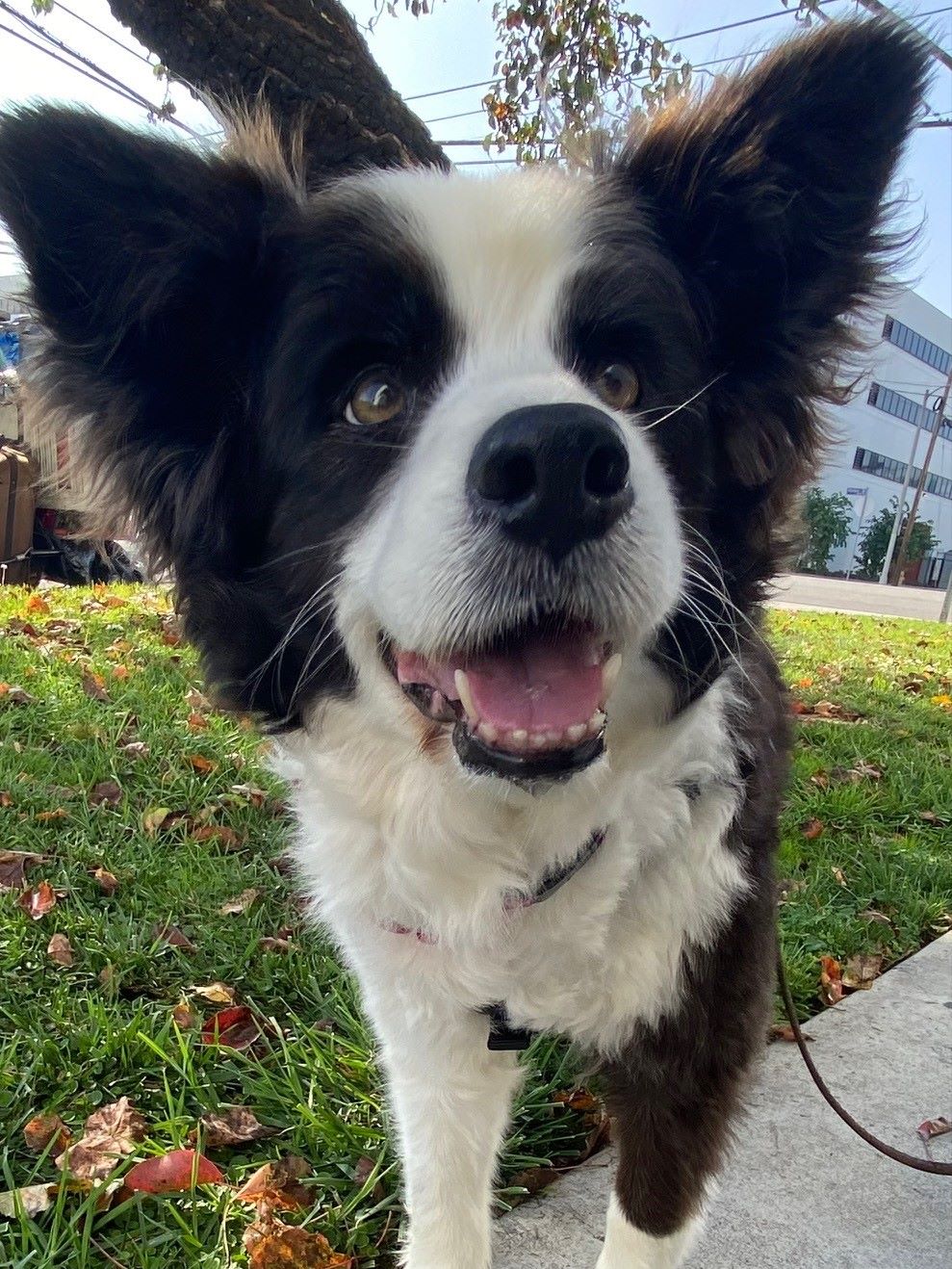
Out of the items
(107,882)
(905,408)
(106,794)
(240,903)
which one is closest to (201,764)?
(106,794)

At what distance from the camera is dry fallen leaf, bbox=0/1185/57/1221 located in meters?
1.70

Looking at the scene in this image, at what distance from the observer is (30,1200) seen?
1.71 m

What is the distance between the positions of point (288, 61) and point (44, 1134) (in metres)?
3.15

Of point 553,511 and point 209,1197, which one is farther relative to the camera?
point 209,1197

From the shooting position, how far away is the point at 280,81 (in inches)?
122

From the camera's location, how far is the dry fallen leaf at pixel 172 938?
97.9 inches

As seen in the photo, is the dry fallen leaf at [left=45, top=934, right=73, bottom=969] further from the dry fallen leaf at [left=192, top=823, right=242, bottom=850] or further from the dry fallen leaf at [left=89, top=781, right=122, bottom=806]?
the dry fallen leaf at [left=89, top=781, right=122, bottom=806]

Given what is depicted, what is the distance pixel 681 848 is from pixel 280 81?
283 cm

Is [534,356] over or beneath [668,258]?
beneath

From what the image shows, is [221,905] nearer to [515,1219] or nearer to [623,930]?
[515,1219]

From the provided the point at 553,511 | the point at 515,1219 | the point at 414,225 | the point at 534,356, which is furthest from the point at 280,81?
the point at 515,1219

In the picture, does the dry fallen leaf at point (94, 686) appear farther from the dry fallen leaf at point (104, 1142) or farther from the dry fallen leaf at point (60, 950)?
the dry fallen leaf at point (104, 1142)

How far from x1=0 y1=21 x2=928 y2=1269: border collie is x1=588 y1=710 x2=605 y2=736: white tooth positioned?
0.8 inches

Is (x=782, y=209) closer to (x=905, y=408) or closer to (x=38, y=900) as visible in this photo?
(x=38, y=900)
